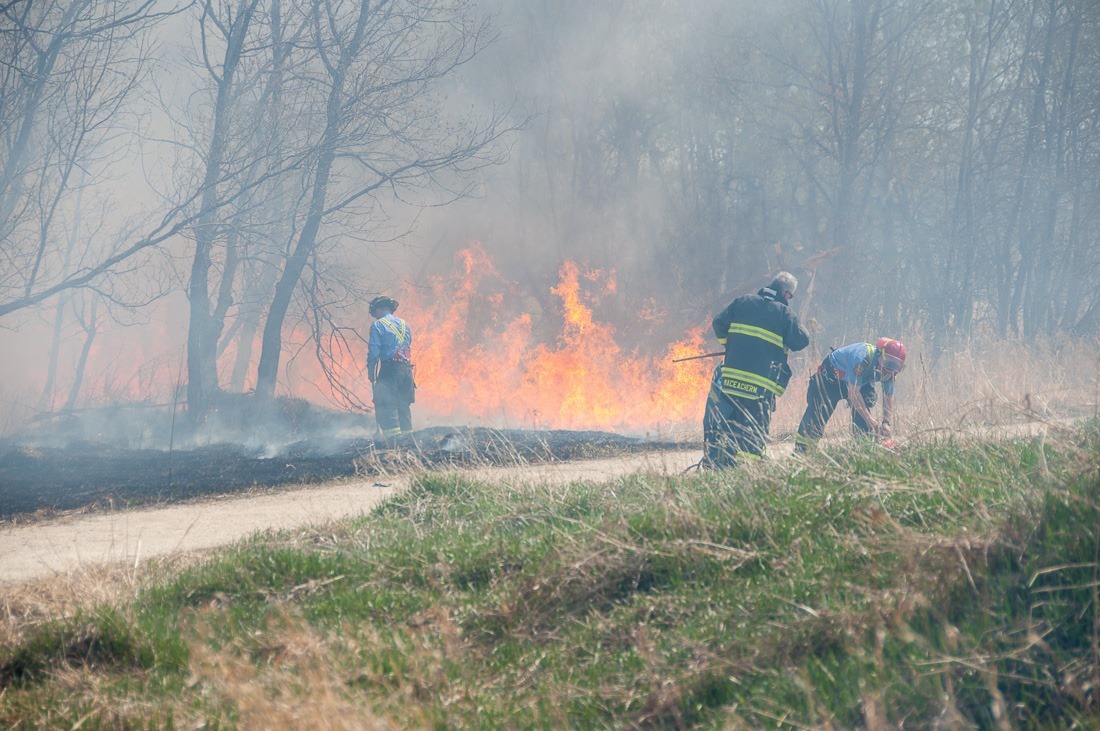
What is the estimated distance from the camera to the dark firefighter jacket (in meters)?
8.02

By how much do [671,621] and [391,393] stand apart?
8658 mm

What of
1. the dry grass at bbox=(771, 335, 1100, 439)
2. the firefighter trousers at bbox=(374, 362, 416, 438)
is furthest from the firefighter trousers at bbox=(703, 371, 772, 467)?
the firefighter trousers at bbox=(374, 362, 416, 438)

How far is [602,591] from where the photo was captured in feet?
13.2

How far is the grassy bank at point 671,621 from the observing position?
9.01 ft

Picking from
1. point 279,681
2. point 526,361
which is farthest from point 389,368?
point 526,361

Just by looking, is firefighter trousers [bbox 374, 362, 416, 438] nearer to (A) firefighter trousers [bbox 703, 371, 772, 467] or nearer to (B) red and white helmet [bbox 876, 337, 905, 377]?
(A) firefighter trousers [bbox 703, 371, 772, 467]

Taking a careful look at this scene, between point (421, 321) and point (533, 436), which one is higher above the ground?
point (421, 321)

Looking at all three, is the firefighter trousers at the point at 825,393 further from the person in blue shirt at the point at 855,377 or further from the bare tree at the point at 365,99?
the bare tree at the point at 365,99

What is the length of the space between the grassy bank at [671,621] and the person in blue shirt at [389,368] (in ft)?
22.0

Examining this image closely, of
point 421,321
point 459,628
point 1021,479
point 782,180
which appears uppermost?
point 782,180

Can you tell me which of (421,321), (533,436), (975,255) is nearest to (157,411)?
(421,321)

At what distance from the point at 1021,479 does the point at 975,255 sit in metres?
22.1

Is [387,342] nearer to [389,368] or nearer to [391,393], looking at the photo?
[389,368]

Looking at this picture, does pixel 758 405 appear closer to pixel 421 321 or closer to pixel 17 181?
pixel 17 181
